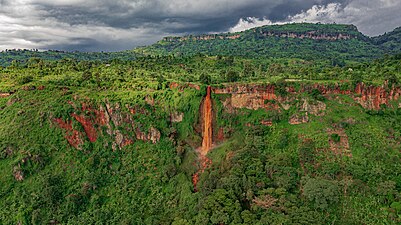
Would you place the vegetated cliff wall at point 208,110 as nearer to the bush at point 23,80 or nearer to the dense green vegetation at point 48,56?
the bush at point 23,80

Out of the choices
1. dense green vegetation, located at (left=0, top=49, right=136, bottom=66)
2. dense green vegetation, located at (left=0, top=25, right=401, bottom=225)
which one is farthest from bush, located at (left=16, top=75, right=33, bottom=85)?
dense green vegetation, located at (left=0, top=49, right=136, bottom=66)

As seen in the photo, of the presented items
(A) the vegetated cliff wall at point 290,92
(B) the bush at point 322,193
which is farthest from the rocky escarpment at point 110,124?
(B) the bush at point 322,193

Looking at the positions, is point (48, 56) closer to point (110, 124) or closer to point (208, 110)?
point (110, 124)

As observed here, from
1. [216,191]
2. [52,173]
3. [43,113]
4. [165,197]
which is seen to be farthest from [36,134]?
[216,191]

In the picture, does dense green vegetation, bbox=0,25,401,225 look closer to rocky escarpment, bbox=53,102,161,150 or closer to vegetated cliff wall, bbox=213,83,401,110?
rocky escarpment, bbox=53,102,161,150

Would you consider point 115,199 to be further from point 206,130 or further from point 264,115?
point 264,115

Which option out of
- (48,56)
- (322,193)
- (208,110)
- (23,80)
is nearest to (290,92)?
(208,110)
